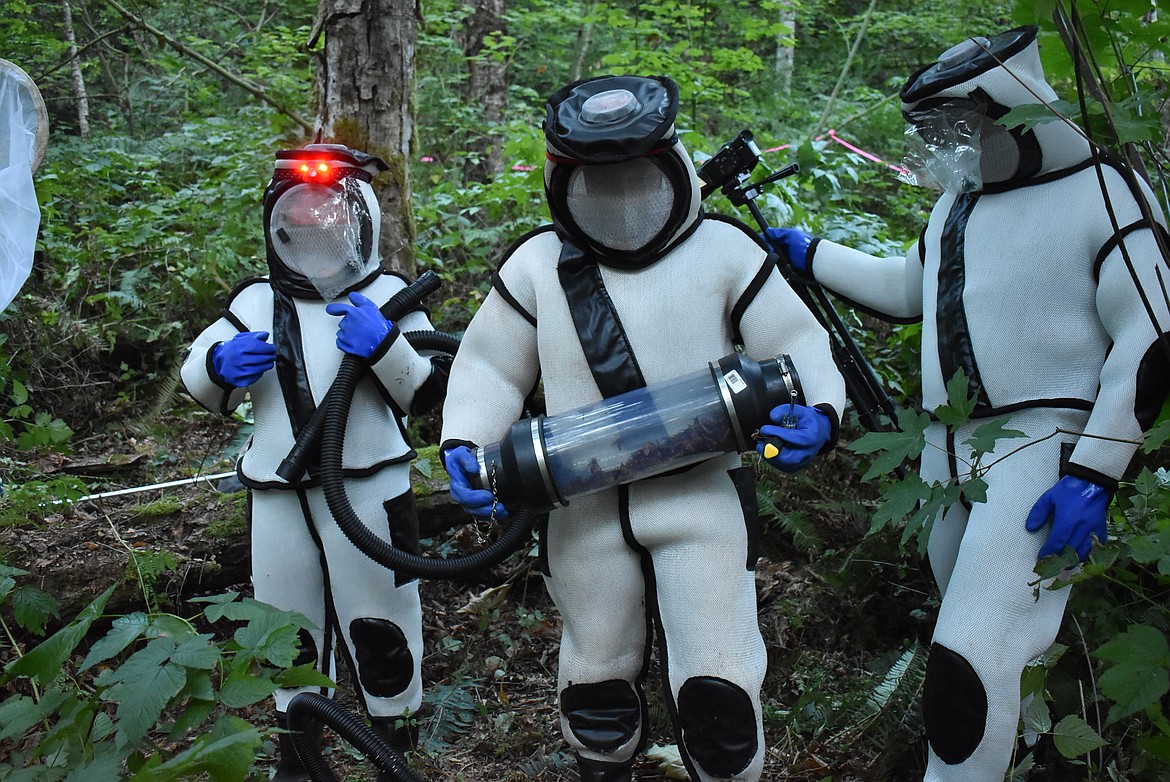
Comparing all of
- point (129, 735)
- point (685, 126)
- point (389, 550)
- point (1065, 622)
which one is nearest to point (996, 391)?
point (1065, 622)

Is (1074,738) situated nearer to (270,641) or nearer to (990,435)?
(990,435)

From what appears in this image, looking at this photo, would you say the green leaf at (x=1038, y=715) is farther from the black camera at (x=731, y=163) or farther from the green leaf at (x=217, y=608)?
the green leaf at (x=217, y=608)

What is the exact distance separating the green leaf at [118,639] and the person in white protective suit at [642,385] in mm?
803

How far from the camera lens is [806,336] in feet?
7.92

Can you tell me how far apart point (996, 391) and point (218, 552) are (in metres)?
2.96

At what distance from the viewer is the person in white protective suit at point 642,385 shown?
2.30m

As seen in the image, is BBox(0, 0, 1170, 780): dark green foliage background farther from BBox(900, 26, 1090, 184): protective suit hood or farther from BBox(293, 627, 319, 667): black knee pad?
BBox(293, 627, 319, 667): black knee pad

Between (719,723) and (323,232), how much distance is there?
1880 millimetres

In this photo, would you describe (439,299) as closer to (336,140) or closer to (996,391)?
(336,140)

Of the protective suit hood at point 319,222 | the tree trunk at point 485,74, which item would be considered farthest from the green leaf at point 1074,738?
the tree trunk at point 485,74

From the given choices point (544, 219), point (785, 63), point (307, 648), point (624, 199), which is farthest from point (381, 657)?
point (785, 63)

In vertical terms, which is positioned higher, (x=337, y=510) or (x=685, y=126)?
(x=337, y=510)

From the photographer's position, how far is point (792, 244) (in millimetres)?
3105

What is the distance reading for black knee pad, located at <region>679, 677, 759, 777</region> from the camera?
2.27m
